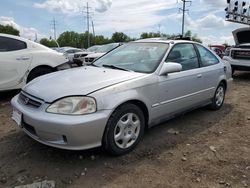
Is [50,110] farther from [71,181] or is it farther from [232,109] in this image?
[232,109]

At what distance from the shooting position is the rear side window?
6.37 meters

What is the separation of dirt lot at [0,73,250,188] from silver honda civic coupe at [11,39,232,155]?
0.29 m

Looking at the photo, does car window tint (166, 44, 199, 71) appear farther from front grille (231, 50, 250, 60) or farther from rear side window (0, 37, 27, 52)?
front grille (231, 50, 250, 60)

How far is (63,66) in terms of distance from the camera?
7.20 metres

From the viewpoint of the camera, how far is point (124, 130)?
366cm

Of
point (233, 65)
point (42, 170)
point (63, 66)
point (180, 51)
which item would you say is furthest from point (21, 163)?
point (233, 65)

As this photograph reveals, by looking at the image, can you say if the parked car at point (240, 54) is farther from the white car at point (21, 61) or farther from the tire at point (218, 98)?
the white car at point (21, 61)

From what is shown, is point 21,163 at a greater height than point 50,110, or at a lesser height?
lesser

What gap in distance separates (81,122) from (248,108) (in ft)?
13.7

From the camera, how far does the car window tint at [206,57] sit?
17.3ft

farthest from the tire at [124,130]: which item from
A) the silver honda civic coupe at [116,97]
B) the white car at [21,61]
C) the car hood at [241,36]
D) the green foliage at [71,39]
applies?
the green foliage at [71,39]

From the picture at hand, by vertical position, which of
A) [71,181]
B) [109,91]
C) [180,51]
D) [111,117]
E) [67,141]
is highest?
[180,51]

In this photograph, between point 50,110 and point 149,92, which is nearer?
point 50,110

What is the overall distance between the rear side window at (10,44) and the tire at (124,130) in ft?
12.8
